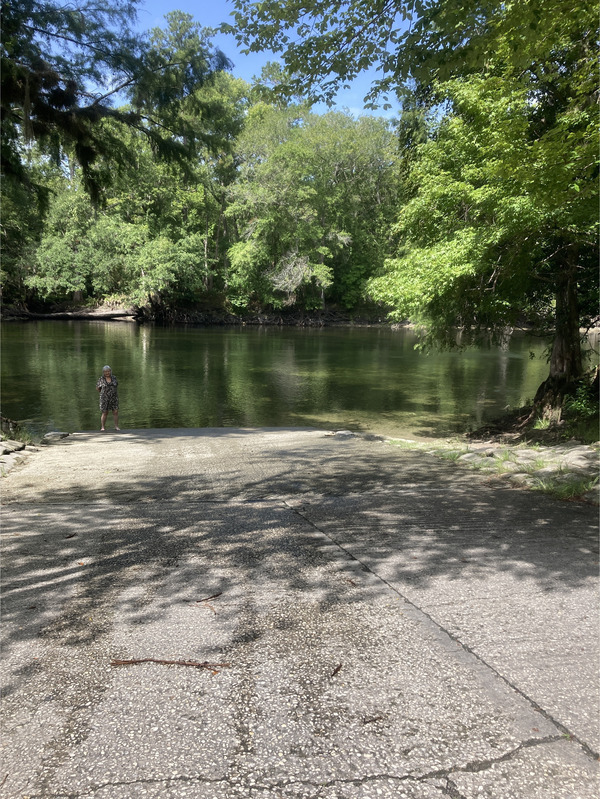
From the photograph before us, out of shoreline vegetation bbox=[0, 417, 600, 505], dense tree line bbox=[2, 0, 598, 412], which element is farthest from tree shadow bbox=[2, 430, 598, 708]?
dense tree line bbox=[2, 0, 598, 412]

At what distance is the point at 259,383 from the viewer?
78.7ft

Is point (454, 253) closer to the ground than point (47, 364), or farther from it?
farther from it

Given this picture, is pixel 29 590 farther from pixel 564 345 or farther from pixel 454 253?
pixel 564 345

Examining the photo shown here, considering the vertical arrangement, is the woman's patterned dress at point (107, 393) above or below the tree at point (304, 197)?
below

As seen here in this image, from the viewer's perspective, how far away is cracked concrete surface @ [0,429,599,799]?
192 centimetres

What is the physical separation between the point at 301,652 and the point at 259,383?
21.6 m

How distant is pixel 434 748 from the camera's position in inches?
80.1

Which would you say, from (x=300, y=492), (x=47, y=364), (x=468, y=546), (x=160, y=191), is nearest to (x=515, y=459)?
(x=300, y=492)

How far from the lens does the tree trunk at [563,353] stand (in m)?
13.1

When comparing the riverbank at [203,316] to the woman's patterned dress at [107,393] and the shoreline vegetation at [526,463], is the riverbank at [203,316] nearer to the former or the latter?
the woman's patterned dress at [107,393]

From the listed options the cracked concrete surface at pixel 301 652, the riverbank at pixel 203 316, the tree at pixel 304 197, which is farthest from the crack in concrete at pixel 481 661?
the tree at pixel 304 197

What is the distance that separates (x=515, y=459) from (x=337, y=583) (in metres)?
5.51

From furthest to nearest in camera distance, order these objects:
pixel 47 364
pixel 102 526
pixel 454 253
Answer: pixel 47 364 < pixel 454 253 < pixel 102 526

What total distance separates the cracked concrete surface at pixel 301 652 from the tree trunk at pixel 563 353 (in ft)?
29.5
